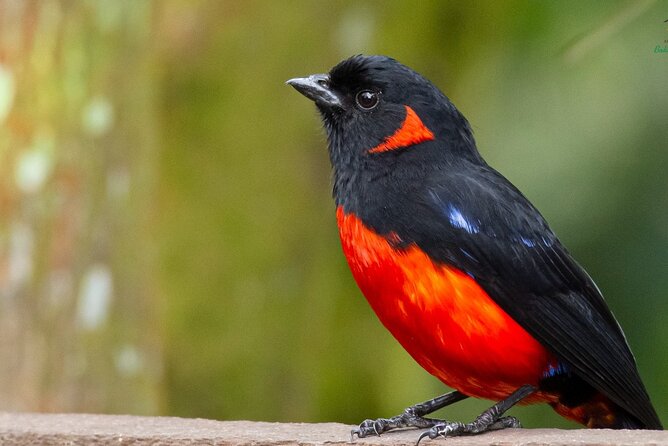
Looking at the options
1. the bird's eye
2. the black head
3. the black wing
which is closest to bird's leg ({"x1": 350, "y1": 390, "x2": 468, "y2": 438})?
the black wing

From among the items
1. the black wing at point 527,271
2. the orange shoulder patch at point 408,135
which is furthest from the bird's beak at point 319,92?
the black wing at point 527,271

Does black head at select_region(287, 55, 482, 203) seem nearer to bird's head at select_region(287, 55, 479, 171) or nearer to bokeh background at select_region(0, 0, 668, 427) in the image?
bird's head at select_region(287, 55, 479, 171)

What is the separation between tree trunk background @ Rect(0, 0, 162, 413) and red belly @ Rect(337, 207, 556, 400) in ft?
4.36

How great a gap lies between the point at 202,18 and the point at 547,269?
2.72m

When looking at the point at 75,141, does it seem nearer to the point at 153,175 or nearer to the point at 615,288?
the point at 153,175

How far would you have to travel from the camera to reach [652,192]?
606cm

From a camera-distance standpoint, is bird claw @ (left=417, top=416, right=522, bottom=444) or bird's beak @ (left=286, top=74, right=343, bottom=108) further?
bird's beak @ (left=286, top=74, right=343, bottom=108)

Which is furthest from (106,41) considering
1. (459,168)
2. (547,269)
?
(547,269)

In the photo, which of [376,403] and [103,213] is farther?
[376,403]

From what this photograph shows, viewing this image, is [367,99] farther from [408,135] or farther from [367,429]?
[367,429]

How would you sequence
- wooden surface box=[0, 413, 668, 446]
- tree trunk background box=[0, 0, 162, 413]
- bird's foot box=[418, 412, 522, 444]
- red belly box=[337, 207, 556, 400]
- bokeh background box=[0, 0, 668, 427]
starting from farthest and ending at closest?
1. bokeh background box=[0, 0, 668, 427]
2. tree trunk background box=[0, 0, 162, 413]
3. red belly box=[337, 207, 556, 400]
4. bird's foot box=[418, 412, 522, 444]
5. wooden surface box=[0, 413, 668, 446]

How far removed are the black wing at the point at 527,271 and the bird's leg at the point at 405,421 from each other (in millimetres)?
394

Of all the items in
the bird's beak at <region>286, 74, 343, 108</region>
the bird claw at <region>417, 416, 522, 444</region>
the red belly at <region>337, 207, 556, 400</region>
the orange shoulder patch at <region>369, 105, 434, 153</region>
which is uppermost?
the bird's beak at <region>286, 74, 343, 108</region>

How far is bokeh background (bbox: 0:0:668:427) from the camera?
228 inches
